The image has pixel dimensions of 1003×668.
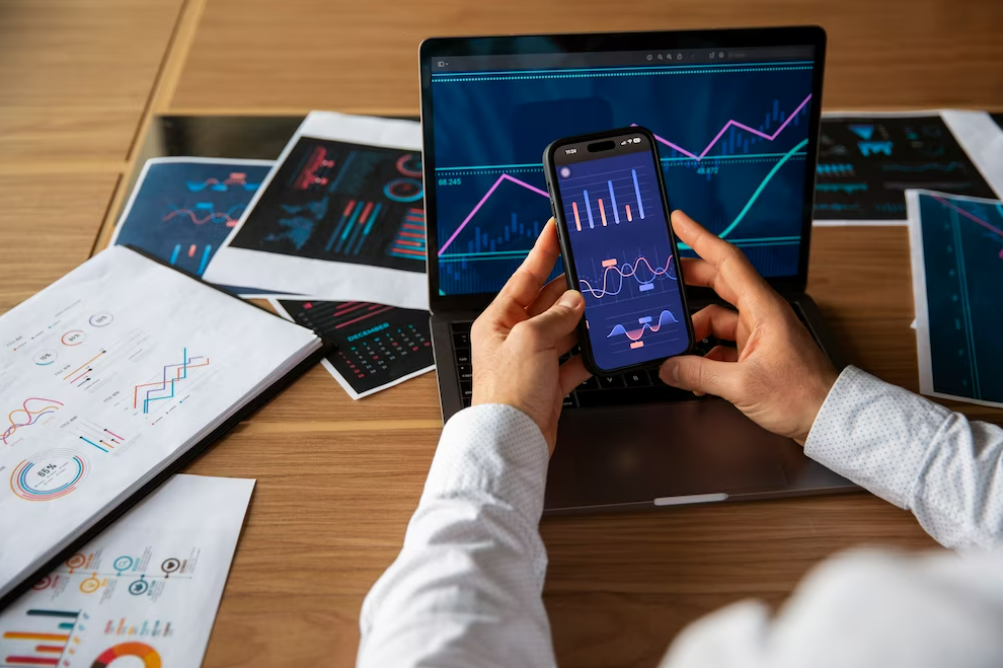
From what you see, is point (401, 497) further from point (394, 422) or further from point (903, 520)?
point (903, 520)

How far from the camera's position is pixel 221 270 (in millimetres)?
1068

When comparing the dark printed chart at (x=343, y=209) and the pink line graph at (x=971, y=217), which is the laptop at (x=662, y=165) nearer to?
the dark printed chart at (x=343, y=209)

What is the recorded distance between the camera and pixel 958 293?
107 cm

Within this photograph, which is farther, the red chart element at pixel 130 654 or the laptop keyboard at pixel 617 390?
the laptop keyboard at pixel 617 390

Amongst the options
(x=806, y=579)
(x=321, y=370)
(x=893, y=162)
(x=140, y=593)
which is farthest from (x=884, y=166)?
(x=140, y=593)

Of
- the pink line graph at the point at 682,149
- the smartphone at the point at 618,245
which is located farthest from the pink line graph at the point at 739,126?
the smartphone at the point at 618,245

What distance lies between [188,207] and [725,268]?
664mm

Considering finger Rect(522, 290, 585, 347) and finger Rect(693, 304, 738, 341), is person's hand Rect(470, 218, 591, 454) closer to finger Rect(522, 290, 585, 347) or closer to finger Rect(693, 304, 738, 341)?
finger Rect(522, 290, 585, 347)

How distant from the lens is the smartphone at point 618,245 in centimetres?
86

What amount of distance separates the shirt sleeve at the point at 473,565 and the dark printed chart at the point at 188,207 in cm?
49

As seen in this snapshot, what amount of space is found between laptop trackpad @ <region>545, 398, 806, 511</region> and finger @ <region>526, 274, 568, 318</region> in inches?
4.1

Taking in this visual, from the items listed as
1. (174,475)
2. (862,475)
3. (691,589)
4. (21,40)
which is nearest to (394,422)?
(174,475)

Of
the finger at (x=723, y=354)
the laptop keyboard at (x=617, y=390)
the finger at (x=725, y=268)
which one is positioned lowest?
the laptop keyboard at (x=617, y=390)

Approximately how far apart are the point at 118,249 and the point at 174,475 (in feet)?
1.15
